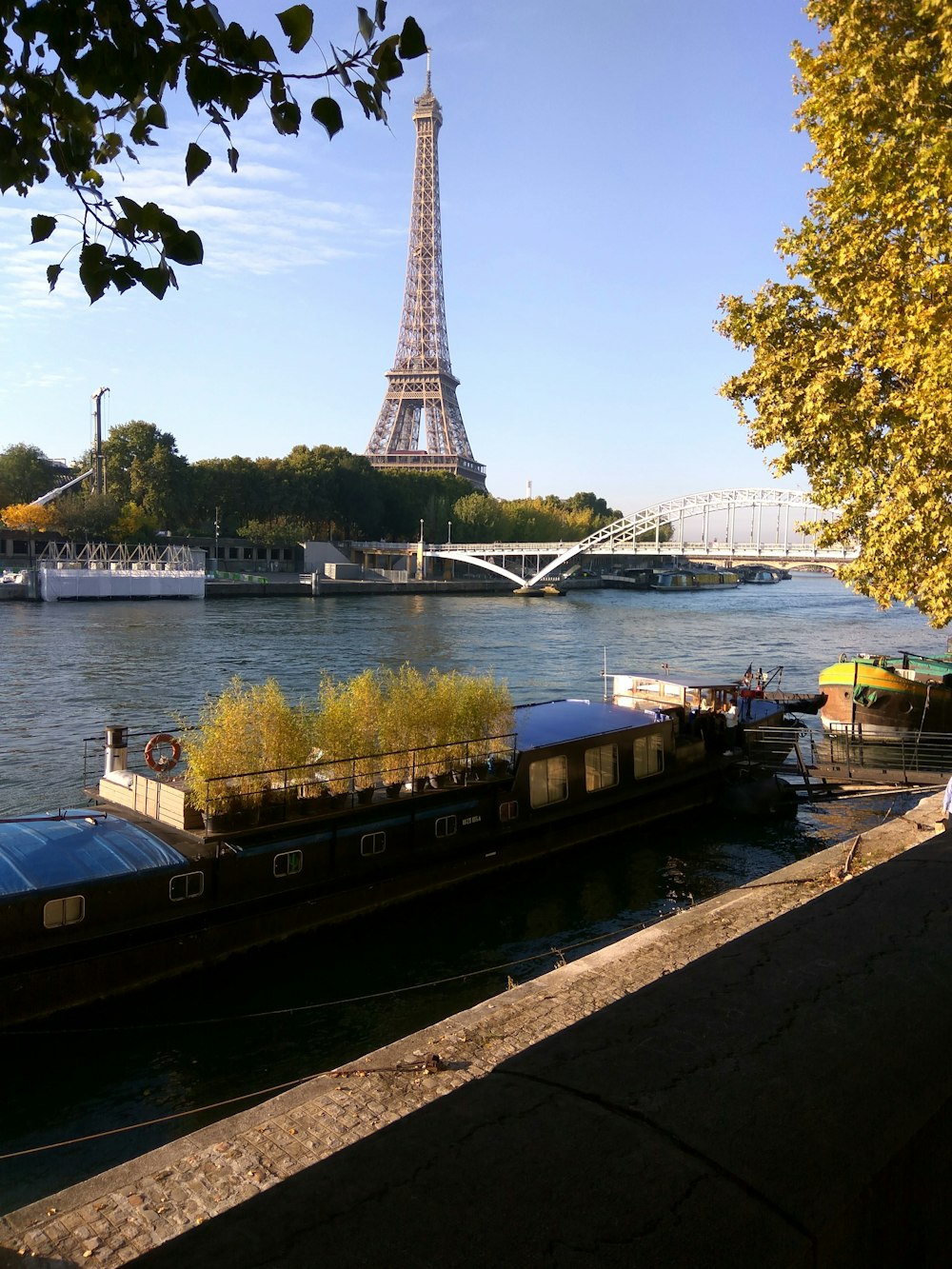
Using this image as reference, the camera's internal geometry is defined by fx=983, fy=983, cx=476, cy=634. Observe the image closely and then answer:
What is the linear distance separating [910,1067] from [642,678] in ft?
57.7

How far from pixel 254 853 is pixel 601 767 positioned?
259 inches

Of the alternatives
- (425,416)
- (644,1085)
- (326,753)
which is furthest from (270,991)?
(425,416)

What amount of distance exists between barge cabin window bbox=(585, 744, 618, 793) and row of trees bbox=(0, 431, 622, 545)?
73.2m

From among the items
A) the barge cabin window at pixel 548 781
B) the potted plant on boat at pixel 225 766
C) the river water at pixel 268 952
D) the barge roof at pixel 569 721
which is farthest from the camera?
the barge roof at pixel 569 721

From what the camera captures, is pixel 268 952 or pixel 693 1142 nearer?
pixel 693 1142

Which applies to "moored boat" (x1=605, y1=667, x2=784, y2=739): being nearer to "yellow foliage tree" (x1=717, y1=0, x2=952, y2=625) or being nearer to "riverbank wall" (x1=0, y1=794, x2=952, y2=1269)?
"yellow foliage tree" (x1=717, y1=0, x2=952, y2=625)

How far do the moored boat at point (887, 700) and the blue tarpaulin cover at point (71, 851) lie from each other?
1844cm

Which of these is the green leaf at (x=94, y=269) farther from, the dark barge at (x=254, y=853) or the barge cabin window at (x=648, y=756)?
the barge cabin window at (x=648, y=756)

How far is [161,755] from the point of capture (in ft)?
40.1

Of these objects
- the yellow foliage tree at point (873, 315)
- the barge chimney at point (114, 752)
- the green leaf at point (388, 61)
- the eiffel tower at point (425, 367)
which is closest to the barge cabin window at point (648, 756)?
the yellow foliage tree at point (873, 315)

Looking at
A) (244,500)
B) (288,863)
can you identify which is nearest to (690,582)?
(244,500)

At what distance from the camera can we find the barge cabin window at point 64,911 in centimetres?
880

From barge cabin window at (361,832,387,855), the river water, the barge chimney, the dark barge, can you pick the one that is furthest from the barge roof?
the barge chimney

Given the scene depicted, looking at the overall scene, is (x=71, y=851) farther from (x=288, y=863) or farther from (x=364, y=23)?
(x=364, y=23)
